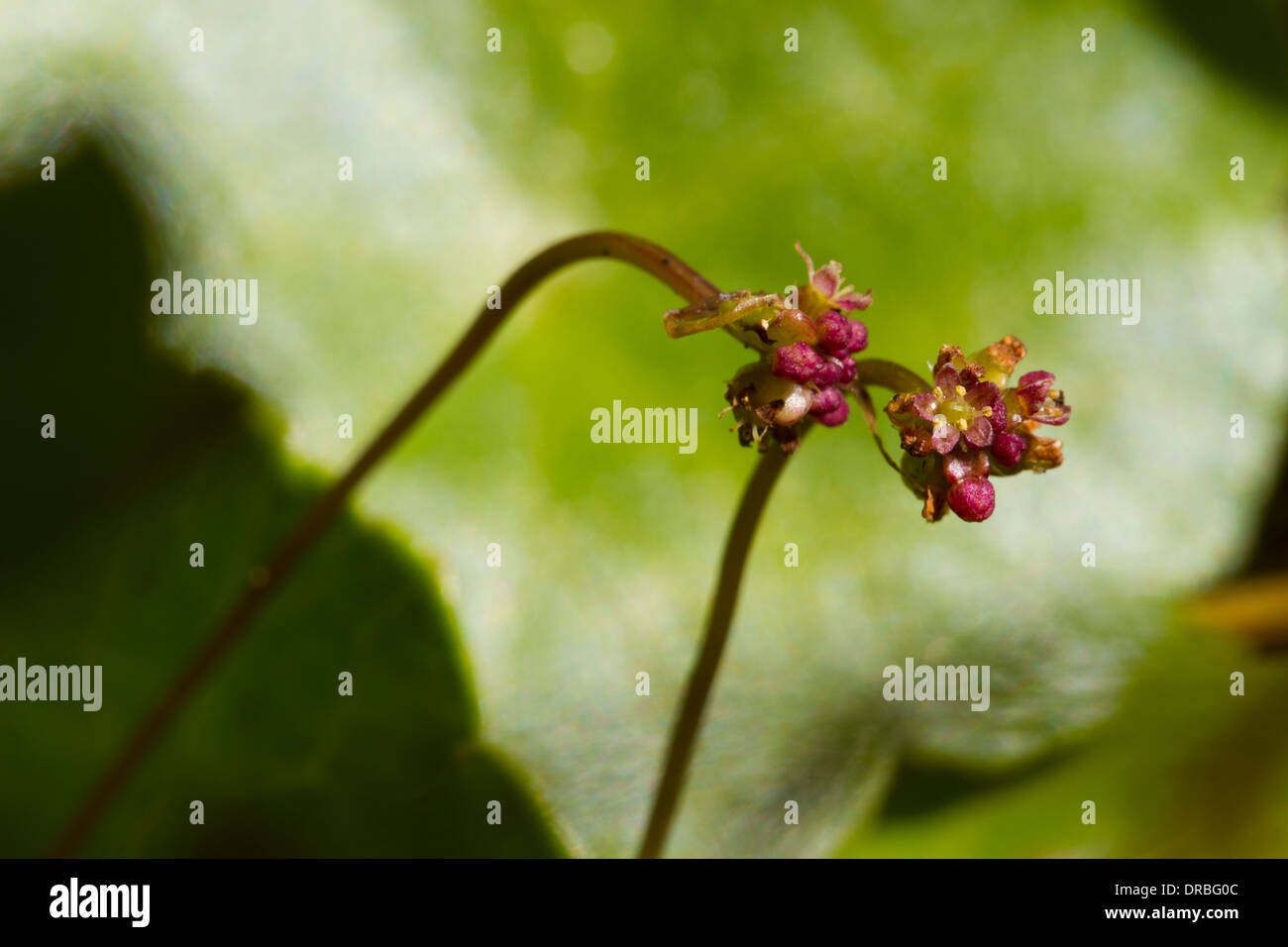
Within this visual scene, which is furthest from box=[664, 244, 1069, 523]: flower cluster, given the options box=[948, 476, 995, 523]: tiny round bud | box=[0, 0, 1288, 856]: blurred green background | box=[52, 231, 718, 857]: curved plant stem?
box=[0, 0, 1288, 856]: blurred green background

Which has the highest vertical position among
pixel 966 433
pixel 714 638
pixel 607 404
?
pixel 607 404

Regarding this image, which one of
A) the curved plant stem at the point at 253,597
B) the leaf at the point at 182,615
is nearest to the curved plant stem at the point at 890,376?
the curved plant stem at the point at 253,597

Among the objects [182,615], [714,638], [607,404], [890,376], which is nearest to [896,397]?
[890,376]

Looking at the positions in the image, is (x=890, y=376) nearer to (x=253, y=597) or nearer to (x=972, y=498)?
(x=972, y=498)

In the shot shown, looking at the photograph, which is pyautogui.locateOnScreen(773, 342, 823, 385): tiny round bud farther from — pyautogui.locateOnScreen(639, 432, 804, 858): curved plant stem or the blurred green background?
the blurred green background

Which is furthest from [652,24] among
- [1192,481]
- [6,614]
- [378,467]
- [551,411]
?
[6,614]
